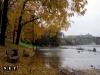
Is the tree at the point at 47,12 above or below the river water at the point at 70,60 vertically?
above

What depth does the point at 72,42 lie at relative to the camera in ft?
499

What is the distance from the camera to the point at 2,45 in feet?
72.2

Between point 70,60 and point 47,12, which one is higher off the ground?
point 47,12

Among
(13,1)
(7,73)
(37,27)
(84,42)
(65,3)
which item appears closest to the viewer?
(7,73)

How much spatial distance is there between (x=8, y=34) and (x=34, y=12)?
17502 mm

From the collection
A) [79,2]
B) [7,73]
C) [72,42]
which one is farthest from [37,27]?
[72,42]

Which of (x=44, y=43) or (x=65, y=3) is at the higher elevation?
(x=65, y=3)

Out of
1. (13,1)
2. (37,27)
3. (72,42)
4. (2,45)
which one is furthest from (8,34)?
(72,42)

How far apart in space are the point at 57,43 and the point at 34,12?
183 ft

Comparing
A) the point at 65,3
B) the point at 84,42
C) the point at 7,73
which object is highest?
the point at 65,3

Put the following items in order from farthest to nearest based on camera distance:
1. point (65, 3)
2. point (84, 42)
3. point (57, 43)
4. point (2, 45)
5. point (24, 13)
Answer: point (84, 42) → point (57, 43) → point (24, 13) → point (2, 45) → point (65, 3)

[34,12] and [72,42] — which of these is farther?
[72,42]

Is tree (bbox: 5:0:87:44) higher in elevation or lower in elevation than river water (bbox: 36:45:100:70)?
higher

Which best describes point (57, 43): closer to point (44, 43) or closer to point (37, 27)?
point (44, 43)
